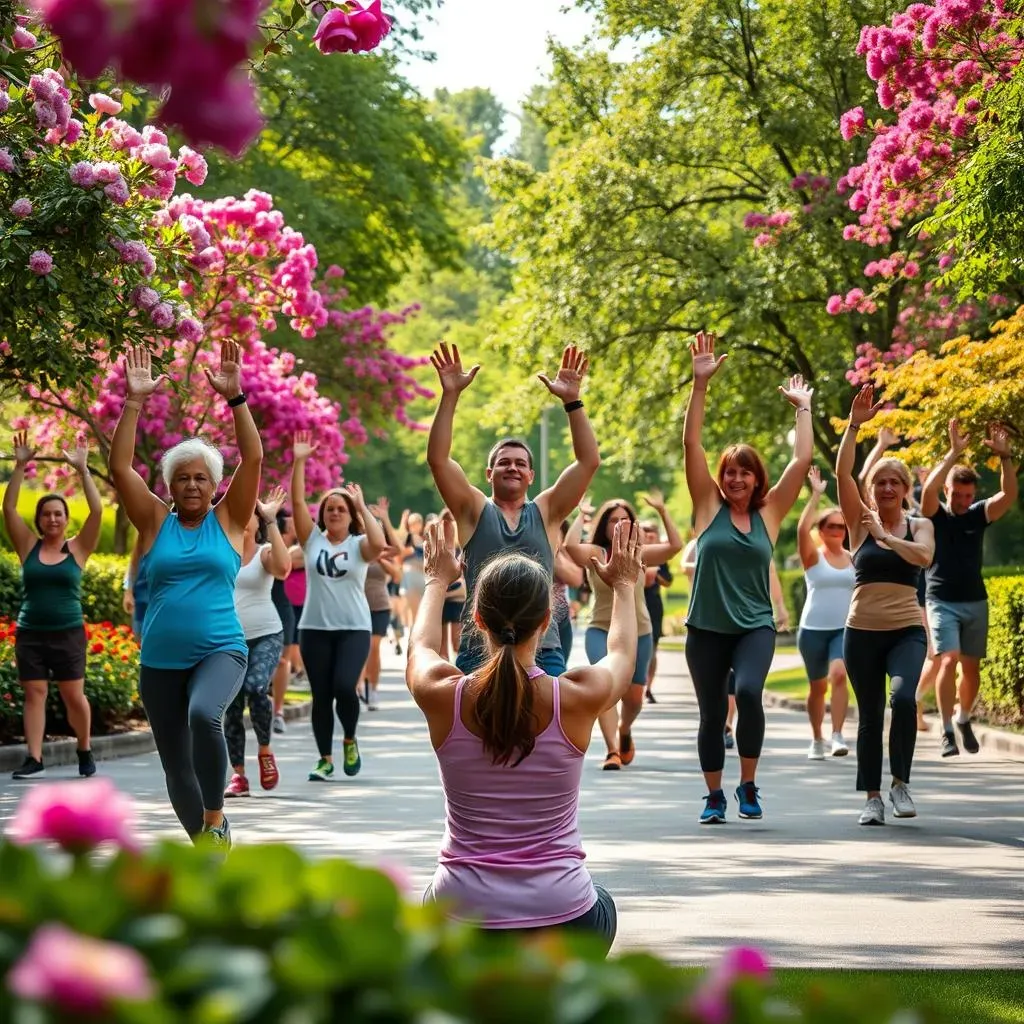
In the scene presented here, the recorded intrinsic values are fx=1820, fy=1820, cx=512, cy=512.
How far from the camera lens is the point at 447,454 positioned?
320 inches

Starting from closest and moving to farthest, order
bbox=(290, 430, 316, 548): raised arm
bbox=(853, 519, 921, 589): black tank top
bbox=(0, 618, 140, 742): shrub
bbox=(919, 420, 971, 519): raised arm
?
bbox=(853, 519, 921, 589): black tank top → bbox=(290, 430, 316, 548): raised arm → bbox=(919, 420, 971, 519): raised arm → bbox=(0, 618, 140, 742): shrub

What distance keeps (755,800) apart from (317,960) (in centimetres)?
935

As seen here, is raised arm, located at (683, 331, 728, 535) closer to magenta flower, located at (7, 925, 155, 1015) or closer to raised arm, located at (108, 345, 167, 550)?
raised arm, located at (108, 345, 167, 550)

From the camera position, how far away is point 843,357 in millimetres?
30062

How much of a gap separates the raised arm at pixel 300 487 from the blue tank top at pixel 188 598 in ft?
12.2

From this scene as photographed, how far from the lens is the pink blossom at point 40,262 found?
33.1 ft

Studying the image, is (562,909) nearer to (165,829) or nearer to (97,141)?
(165,829)

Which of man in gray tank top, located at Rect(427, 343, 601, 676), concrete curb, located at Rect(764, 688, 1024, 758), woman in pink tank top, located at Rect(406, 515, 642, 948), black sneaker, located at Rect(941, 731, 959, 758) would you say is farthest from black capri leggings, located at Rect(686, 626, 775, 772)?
woman in pink tank top, located at Rect(406, 515, 642, 948)

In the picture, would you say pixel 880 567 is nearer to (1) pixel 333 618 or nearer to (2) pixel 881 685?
(2) pixel 881 685

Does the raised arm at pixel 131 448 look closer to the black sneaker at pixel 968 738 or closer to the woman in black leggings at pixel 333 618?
the woman in black leggings at pixel 333 618

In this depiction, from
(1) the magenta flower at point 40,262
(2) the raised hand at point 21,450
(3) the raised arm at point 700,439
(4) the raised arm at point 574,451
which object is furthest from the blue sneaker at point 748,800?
(2) the raised hand at point 21,450

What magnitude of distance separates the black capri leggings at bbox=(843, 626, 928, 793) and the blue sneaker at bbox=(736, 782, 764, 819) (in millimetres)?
626

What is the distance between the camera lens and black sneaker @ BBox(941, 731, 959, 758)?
1502 cm

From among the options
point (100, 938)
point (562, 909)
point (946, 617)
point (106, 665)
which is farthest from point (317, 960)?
point (106, 665)
